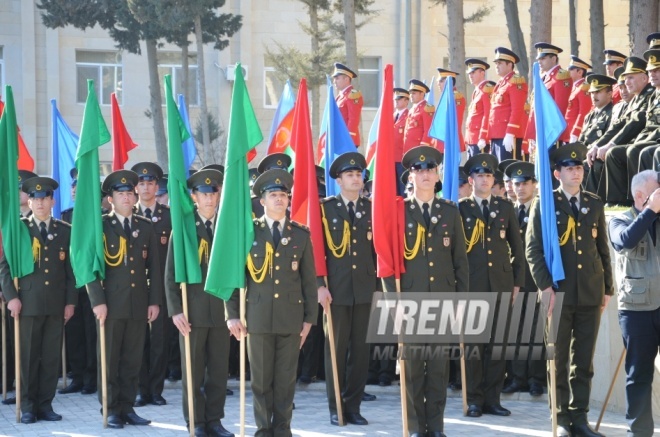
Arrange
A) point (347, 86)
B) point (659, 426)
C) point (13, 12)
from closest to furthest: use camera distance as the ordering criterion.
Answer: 1. point (659, 426)
2. point (347, 86)
3. point (13, 12)

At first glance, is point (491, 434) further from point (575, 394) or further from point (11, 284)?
point (11, 284)

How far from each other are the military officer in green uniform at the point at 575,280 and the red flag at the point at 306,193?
1.78m

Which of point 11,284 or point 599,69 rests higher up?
point 599,69

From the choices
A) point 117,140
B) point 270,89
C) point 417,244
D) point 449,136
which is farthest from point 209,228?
point 270,89

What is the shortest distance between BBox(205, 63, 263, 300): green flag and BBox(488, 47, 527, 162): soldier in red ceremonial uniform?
6055 millimetres

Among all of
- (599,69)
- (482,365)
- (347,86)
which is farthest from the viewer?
(599,69)

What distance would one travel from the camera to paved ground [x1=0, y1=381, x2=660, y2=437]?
8.63 m

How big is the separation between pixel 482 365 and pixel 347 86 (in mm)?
6223

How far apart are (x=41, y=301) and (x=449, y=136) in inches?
157

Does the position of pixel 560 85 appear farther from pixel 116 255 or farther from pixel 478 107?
pixel 116 255

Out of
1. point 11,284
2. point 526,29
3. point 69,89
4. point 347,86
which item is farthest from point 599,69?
point 69,89

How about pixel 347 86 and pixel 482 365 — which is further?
pixel 347 86

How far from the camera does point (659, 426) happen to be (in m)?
8.73

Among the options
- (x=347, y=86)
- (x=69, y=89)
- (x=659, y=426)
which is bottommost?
(x=659, y=426)
